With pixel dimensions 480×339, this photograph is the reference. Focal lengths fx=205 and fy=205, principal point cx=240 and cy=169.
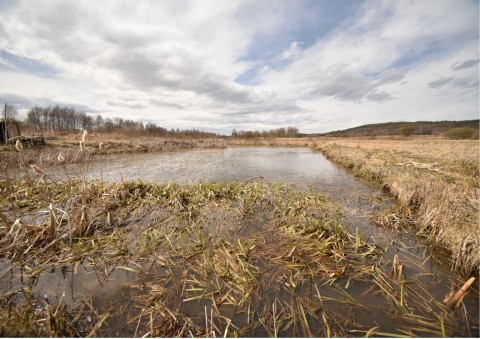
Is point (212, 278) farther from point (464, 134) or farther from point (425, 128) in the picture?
point (425, 128)

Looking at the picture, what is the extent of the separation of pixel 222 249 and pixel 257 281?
3.70ft

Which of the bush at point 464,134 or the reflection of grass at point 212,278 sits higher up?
the bush at point 464,134

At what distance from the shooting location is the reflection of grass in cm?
273

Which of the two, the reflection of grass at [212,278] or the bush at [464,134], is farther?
the bush at [464,134]

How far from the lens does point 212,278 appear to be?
3637 mm

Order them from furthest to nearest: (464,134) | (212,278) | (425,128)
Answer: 1. (425,128)
2. (464,134)
3. (212,278)

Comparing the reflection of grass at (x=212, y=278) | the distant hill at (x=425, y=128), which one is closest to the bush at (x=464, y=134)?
the distant hill at (x=425, y=128)

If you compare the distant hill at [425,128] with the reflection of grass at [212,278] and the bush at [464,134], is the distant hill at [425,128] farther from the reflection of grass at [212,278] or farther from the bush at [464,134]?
the reflection of grass at [212,278]

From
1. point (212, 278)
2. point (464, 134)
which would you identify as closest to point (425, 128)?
point (464, 134)

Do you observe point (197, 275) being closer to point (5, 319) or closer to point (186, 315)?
point (186, 315)

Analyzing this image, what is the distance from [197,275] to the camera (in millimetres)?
3709

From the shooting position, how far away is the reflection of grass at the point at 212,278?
273cm

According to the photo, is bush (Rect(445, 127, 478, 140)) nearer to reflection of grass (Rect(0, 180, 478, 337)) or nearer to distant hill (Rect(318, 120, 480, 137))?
distant hill (Rect(318, 120, 480, 137))

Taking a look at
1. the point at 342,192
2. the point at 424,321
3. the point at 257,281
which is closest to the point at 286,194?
the point at 342,192
